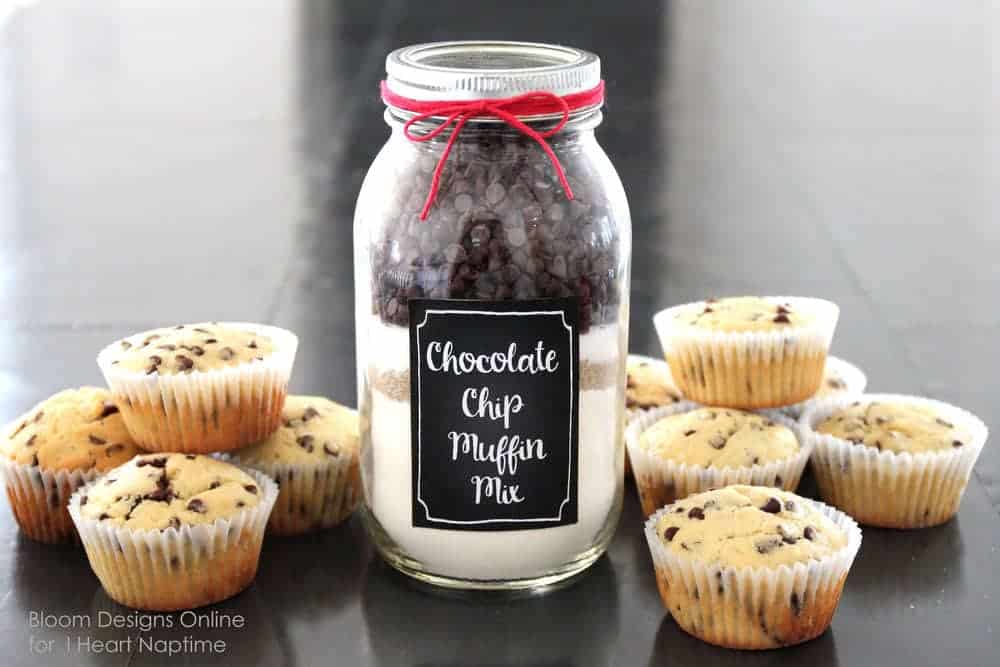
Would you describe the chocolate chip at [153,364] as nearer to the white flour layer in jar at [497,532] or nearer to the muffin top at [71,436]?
the muffin top at [71,436]

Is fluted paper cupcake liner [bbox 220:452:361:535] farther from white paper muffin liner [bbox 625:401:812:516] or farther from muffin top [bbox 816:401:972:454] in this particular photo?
muffin top [bbox 816:401:972:454]

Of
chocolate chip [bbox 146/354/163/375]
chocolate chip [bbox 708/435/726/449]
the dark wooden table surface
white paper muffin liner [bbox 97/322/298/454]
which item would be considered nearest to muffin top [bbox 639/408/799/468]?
chocolate chip [bbox 708/435/726/449]

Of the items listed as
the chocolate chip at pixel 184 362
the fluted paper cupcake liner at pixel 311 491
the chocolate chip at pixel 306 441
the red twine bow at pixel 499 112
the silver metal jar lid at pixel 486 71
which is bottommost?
the fluted paper cupcake liner at pixel 311 491

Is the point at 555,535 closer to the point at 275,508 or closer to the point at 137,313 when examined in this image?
the point at 275,508

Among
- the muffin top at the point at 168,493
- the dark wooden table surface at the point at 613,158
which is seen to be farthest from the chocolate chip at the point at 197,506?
the dark wooden table surface at the point at 613,158

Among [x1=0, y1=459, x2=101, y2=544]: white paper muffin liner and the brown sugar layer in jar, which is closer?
the brown sugar layer in jar

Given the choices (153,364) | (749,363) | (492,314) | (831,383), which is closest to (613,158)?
(831,383)

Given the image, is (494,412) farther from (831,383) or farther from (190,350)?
(831,383)
